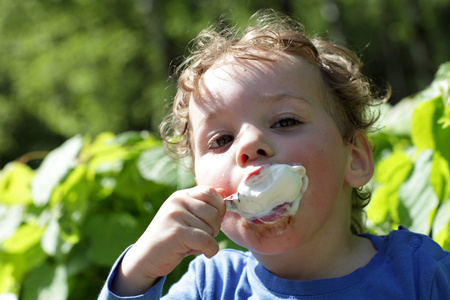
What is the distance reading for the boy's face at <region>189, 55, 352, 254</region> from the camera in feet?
4.42

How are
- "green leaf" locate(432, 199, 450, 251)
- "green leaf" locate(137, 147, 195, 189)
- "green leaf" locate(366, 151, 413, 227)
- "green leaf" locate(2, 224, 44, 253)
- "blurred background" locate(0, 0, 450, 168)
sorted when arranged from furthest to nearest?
"blurred background" locate(0, 0, 450, 168) < "green leaf" locate(2, 224, 44, 253) < "green leaf" locate(137, 147, 195, 189) < "green leaf" locate(366, 151, 413, 227) < "green leaf" locate(432, 199, 450, 251)

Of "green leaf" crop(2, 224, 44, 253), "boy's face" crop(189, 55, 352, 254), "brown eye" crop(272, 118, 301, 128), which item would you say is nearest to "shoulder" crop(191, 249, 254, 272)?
"boy's face" crop(189, 55, 352, 254)

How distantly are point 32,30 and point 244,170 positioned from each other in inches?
710

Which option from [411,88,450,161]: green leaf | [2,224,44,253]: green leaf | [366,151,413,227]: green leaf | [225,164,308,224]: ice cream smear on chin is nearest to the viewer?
[225,164,308,224]: ice cream smear on chin

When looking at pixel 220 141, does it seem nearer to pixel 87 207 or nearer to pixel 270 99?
pixel 270 99

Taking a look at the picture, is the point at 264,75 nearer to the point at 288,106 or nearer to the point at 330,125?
the point at 288,106

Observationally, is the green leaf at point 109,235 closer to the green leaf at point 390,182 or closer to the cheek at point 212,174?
the cheek at point 212,174

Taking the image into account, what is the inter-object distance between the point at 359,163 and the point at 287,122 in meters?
0.34

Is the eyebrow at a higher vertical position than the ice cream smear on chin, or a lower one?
higher

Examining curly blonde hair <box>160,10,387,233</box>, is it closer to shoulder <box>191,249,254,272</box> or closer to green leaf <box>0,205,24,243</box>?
shoulder <box>191,249,254,272</box>

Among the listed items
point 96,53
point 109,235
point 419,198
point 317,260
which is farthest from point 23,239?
point 96,53

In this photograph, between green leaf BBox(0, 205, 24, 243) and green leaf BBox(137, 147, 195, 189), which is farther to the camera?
green leaf BBox(0, 205, 24, 243)

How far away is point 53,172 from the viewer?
2.34m

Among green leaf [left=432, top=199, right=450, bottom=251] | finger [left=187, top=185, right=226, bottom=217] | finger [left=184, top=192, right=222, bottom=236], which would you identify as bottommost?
green leaf [left=432, top=199, right=450, bottom=251]
